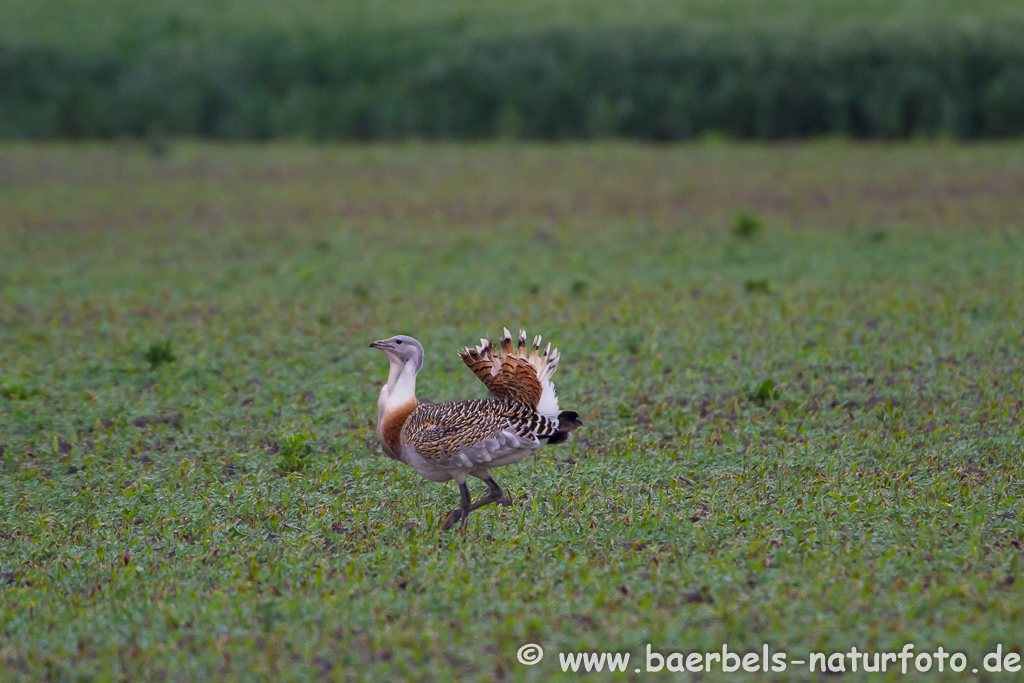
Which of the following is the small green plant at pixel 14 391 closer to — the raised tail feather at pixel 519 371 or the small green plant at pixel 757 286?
the raised tail feather at pixel 519 371

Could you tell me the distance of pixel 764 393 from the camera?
264 inches

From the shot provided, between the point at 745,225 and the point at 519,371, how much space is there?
787 cm

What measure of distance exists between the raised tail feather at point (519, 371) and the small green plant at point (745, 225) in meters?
7.72

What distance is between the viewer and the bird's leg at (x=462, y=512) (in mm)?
4898

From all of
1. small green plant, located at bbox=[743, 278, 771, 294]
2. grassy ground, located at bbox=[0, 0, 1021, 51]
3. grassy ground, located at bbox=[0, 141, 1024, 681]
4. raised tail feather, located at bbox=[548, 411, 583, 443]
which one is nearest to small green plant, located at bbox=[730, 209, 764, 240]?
grassy ground, located at bbox=[0, 141, 1024, 681]

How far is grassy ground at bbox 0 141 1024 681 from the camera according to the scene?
4031 mm

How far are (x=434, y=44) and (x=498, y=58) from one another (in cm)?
137

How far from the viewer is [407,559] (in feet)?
15.2

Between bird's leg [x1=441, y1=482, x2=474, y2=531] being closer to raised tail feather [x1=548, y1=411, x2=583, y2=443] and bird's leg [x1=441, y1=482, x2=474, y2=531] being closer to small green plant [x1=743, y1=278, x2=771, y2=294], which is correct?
raised tail feather [x1=548, y1=411, x2=583, y2=443]

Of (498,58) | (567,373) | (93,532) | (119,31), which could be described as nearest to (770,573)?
(93,532)

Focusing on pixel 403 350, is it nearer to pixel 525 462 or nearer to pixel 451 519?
pixel 451 519

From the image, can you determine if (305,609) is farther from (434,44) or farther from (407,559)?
(434,44)

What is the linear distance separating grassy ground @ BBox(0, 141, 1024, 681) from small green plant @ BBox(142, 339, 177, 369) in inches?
Answer: 1.1

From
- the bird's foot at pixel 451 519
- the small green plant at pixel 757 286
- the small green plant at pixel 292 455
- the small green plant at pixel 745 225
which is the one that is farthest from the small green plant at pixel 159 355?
the small green plant at pixel 745 225
